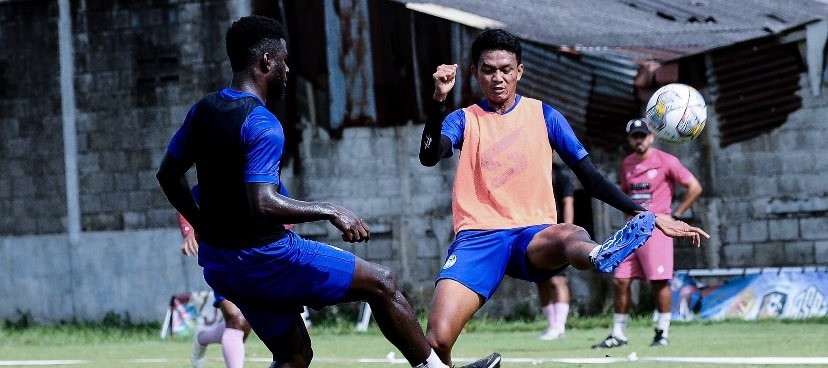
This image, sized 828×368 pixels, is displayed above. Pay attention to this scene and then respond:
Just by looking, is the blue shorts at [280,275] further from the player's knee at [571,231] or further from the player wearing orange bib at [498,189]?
the player's knee at [571,231]

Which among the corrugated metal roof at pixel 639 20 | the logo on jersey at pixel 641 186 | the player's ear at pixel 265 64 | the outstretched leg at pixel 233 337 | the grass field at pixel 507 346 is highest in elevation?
the corrugated metal roof at pixel 639 20

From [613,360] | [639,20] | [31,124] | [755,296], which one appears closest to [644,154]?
[613,360]

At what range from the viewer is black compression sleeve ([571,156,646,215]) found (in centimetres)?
827

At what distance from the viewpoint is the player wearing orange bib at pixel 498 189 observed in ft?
27.0

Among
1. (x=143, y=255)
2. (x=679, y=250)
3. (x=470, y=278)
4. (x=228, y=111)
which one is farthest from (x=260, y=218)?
(x=143, y=255)

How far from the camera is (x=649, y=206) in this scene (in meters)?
14.1

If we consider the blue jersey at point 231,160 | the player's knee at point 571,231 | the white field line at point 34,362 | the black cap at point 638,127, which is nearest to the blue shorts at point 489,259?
the player's knee at point 571,231

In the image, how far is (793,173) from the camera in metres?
17.5

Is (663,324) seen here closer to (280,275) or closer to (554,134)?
(554,134)

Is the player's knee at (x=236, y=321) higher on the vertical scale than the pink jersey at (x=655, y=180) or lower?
lower

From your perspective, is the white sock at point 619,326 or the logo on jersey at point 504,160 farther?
the white sock at point 619,326

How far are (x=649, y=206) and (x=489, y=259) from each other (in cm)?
590

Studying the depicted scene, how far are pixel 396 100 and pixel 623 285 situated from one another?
19.2 feet

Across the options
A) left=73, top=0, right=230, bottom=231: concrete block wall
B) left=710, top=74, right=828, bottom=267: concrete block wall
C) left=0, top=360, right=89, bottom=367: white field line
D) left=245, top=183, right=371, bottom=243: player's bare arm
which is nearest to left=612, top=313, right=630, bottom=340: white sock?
left=0, top=360, right=89, bottom=367: white field line
